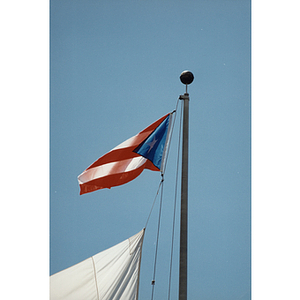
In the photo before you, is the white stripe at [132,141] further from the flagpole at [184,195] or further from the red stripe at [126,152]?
the flagpole at [184,195]

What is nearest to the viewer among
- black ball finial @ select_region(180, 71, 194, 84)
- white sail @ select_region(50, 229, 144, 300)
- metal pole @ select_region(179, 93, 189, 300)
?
metal pole @ select_region(179, 93, 189, 300)

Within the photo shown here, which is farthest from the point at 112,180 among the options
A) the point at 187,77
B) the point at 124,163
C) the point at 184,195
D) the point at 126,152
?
the point at 187,77

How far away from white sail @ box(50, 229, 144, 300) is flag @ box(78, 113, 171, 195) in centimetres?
234

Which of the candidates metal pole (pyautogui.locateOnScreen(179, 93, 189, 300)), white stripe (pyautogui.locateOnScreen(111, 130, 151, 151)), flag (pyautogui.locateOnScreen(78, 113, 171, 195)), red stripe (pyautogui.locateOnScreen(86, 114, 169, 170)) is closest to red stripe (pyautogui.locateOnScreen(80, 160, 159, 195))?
Result: flag (pyautogui.locateOnScreen(78, 113, 171, 195))

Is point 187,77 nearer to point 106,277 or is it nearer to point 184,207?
point 184,207

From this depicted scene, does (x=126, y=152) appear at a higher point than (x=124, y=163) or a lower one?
higher

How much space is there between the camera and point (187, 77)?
7.27 metres

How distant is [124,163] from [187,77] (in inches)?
90.6

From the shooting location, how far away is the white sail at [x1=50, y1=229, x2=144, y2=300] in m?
9.23

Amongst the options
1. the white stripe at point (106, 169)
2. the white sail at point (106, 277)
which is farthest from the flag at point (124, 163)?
the white sail at point (106, 277)

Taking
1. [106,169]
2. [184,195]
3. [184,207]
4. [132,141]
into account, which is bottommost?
[184,207]

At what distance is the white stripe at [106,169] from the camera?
7.96 m

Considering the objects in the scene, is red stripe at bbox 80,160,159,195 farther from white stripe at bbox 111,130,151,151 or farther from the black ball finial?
the black ball finial

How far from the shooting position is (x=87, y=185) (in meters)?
7.98
